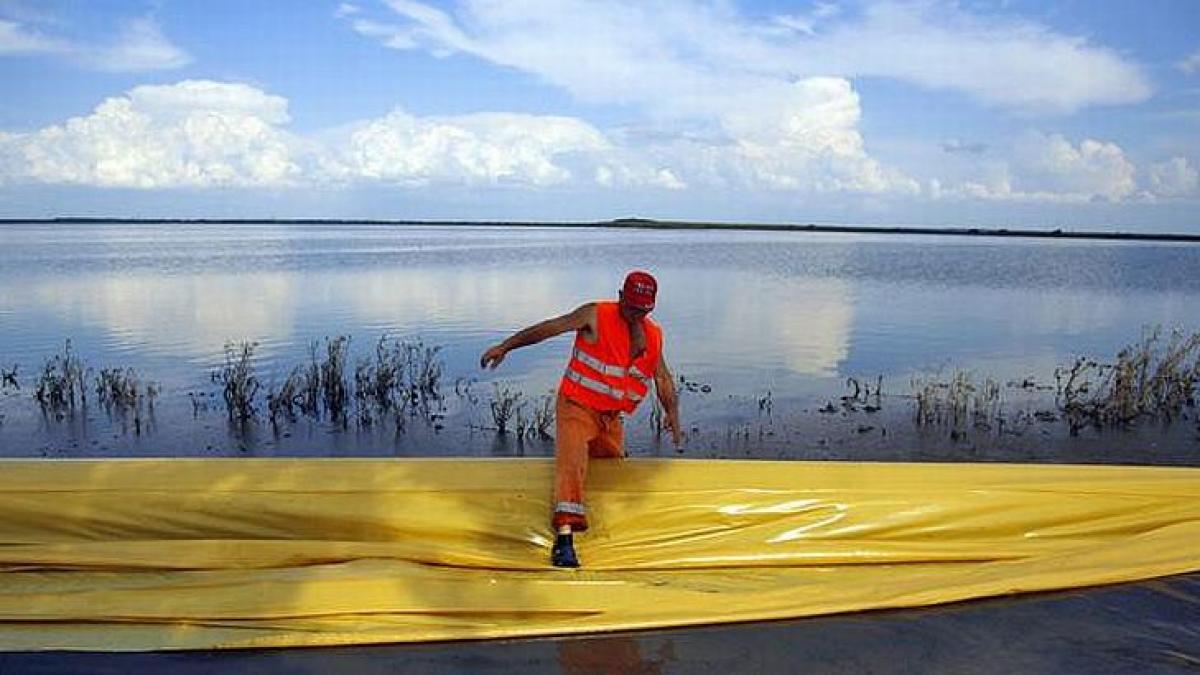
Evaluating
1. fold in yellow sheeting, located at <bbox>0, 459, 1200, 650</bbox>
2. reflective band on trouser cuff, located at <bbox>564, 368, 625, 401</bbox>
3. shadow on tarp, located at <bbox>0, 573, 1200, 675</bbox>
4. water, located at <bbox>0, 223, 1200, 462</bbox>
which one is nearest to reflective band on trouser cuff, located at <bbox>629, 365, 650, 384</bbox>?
reflective band on trouser cuff, located at <bbox>564, 368, 625, 401</bbox>

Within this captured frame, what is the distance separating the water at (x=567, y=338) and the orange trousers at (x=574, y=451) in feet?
14.1

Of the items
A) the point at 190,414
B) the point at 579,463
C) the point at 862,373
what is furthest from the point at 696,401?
the point at 579,463

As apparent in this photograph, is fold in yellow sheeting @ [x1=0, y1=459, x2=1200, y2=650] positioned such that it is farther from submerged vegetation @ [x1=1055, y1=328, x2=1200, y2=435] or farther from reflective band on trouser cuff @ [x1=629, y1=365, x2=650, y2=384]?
submerged vegetation @ [x1=1055, y1=328, x2=1200, y2=435]

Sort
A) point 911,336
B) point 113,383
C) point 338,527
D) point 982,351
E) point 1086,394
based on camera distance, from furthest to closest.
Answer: point 911,336 → point 982,351 → point 1086,394 → point 113,383 → point 338,527

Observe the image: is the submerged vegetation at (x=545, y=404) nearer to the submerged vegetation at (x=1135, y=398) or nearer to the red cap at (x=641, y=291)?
the submerged vegetation at (x=1135, y=398)

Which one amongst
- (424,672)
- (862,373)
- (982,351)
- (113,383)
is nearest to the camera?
(424,672)

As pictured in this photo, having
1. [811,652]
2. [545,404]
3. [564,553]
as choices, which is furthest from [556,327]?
[545,404]

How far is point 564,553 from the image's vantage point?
4793 mm

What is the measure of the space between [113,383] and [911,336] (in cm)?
1474

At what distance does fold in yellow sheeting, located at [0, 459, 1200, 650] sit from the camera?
417cm

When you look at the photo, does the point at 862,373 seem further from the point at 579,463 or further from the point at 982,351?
the point at 579,463

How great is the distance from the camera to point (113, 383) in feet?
37.1

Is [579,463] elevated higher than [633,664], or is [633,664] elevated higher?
[579,463]

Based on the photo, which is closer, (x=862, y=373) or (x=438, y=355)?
(x=862, y=373)
